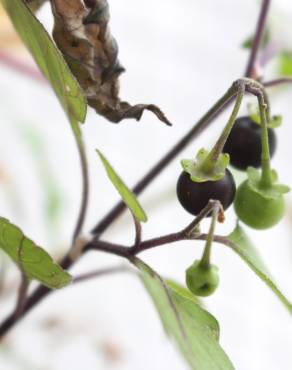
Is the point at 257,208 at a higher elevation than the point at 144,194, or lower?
higher

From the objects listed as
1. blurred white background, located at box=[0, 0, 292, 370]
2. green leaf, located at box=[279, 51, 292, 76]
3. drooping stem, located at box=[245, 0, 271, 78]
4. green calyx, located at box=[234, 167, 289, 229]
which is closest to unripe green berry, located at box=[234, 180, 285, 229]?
green calyx, located at box=[234, 167, 289, 229]

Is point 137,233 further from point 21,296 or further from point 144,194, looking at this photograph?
point 144,194

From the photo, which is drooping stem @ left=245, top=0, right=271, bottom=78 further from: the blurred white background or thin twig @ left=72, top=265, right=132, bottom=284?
the blurred white background

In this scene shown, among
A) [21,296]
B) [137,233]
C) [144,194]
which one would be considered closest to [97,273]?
[21,296]

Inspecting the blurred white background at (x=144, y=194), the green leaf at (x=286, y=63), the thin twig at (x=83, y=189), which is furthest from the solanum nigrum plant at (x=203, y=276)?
the blurred white background at (x=144, y=194)

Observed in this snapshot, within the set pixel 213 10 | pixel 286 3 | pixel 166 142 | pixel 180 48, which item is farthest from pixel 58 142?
pixel 286 3

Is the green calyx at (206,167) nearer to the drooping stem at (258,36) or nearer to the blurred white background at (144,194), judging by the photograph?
the drooping stem at (258,36)

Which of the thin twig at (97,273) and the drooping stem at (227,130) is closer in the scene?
the drooping stem at (227,130)
